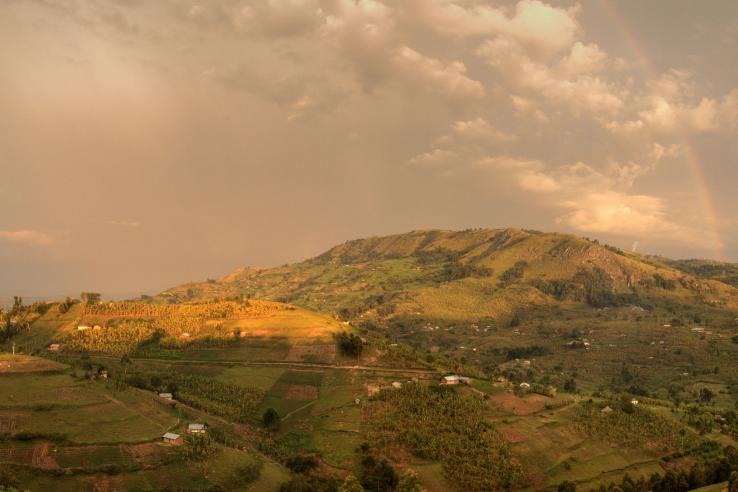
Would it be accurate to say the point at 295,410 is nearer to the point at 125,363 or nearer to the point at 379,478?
the point at 379,478

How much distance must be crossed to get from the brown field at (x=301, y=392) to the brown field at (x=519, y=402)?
1424 inches

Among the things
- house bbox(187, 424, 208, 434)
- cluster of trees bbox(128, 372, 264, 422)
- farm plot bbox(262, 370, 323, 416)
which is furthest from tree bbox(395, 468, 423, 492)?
cluster of trees bbox(128, 372, 264, 422)

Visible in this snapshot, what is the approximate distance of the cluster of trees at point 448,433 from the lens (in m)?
85.9

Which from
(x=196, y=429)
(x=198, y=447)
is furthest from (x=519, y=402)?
(x=198, y=447)

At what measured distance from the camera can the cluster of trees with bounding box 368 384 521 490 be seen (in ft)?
282

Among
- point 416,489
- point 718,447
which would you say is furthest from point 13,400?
point 718,447

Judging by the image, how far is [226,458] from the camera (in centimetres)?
7906

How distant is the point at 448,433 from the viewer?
95.0 metres

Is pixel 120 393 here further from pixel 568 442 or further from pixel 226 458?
pixel 568 442

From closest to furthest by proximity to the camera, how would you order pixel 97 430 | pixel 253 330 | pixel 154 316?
pixel 97 430 → pixel 253 330 → pixel 154 316

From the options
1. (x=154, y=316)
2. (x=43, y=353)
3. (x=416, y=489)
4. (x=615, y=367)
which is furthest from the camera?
(x=615, y=367)

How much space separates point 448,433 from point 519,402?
23.4 metres

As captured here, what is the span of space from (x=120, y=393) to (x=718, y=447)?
103 m

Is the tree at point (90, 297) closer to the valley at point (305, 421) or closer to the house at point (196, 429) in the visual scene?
the valley at point (305, 421)
